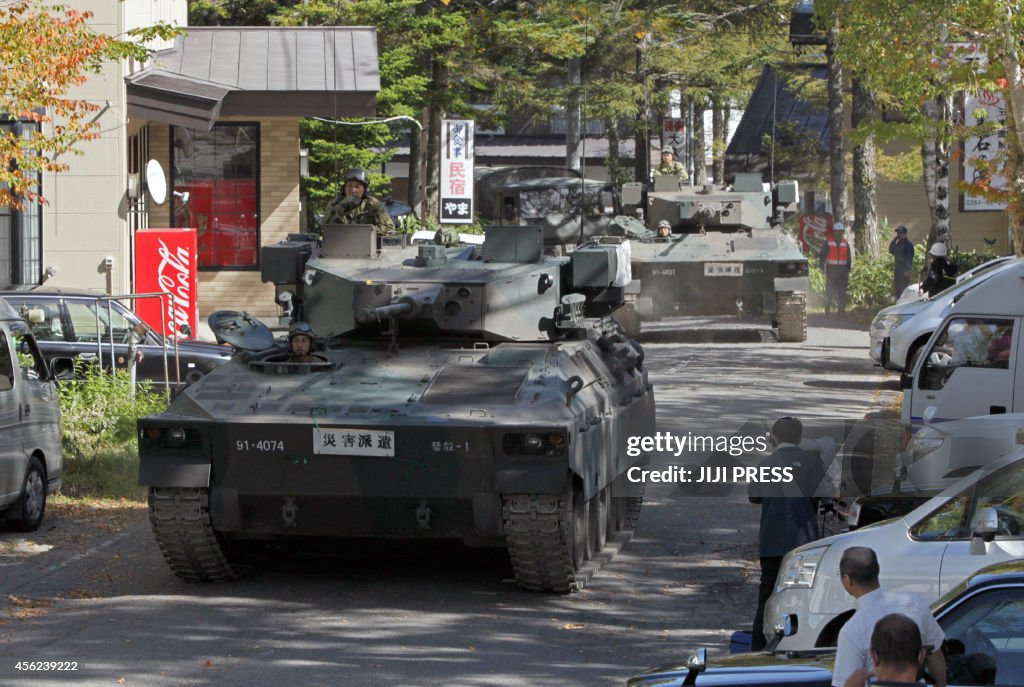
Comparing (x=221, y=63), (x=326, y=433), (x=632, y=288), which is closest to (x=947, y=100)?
(x=632, y=288)

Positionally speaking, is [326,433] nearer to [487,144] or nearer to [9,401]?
[9,401]

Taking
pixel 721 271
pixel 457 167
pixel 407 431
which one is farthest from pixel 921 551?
pixel 457 167

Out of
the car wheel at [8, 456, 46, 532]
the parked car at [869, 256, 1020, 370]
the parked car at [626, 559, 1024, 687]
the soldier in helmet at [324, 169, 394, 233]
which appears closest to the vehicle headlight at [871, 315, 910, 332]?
the parked car at [869, 256, 1020, 370]

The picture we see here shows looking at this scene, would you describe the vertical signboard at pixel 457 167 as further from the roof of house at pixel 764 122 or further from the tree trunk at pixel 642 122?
the roof of house at pixel 764 122

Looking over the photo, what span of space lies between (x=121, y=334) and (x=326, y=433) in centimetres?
826

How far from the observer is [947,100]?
21062 millimetres

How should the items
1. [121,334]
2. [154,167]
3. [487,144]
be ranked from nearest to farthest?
1. [121,334]
2. [154,167]
3. [487,144]

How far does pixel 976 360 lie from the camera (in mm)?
13422

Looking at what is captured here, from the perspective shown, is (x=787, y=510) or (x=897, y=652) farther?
(x=787, y=510)

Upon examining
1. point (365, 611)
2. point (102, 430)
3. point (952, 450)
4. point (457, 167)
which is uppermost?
point (457, 167)

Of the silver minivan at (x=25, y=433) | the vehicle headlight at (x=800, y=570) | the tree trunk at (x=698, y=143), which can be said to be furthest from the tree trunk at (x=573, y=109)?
the vehicle headlight at (x=800, y=570)

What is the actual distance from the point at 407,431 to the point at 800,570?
8.54ft

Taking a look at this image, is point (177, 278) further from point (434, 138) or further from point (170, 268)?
point (434, 138)

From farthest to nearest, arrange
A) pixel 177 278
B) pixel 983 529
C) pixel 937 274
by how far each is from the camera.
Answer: pixel 937 274, pixel 177 278, pixel 983 529
